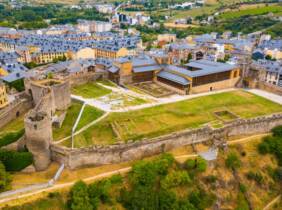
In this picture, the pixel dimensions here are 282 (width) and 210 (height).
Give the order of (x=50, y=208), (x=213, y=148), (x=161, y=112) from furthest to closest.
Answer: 1. (x=161, y=112)
2. (x=213, y=148)
3. (x=50, y=208)

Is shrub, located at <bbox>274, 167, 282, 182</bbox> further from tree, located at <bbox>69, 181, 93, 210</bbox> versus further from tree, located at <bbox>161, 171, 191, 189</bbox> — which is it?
tree, located at <bbox>69, 181, 93, 210</bbox>

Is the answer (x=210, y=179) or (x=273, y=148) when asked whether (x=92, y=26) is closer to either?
(x=273, y=148)

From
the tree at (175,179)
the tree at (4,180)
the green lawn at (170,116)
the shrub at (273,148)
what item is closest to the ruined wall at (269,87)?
the green lawn at (170,116)

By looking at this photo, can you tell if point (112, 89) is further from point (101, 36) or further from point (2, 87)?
point (101, 36)

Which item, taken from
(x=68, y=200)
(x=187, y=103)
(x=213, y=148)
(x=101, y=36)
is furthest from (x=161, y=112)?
(x=101, y=36)

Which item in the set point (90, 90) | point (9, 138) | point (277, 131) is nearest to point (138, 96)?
point (90, 90)

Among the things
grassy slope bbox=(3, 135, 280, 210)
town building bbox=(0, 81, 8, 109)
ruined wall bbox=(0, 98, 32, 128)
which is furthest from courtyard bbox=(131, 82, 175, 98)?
town building bbox=(0, 81, 8, 109)

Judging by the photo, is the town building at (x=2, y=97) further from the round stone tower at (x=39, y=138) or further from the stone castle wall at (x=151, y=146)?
the stone castle wall at (x=151, y=146)
